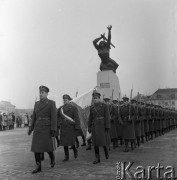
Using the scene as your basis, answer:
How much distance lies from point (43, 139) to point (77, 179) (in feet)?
4.82

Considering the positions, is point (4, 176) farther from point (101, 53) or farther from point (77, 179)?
point (101, 53)

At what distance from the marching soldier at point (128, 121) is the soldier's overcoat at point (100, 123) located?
2214 millimetres

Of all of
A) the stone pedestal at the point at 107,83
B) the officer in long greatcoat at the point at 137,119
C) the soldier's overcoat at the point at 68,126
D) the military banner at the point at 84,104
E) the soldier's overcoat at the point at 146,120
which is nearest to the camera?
the soldier's overcoat at the point at 68,126

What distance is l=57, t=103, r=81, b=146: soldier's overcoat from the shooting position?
27.3 ft

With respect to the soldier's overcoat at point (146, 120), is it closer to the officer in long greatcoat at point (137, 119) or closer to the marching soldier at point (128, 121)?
the officer in long greatcoat at point (137, 119)

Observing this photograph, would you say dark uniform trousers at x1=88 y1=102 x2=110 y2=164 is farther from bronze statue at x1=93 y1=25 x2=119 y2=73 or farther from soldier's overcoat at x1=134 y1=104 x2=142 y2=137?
bronze statue at x1=93 y1=25 x2=119 y2=73

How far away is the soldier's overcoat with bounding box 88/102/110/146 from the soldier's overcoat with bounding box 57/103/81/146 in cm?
44

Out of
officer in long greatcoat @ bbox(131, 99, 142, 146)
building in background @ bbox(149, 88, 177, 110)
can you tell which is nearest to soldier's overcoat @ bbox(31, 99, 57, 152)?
officer in long greatcoat @ bbox(131, 99, 142, 146)

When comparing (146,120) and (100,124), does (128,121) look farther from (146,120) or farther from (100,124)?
(146,120)

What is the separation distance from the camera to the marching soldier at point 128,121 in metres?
10.5

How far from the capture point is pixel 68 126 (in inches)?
335

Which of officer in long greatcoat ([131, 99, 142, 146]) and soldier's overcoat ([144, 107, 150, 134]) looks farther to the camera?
soldier's overcoat ([144, 107, 150, 134])

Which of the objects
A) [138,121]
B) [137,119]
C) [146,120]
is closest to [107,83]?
[146,120]

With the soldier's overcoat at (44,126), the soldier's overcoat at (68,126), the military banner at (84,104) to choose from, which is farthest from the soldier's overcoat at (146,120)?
the soldier's overcoat at (44,126)
